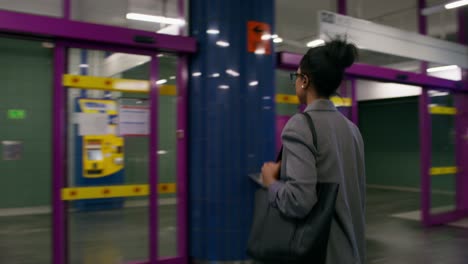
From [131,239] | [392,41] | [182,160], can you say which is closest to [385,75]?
[392,41]

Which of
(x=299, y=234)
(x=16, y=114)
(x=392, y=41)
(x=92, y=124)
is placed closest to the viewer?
(x=299, y=234)

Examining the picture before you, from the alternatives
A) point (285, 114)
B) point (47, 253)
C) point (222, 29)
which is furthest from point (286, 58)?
point (47, 253)

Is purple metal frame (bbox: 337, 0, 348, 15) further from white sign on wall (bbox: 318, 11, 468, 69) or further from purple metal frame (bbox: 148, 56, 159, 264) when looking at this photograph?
purple metal frame (bbox: 148, 56, 159, 264)

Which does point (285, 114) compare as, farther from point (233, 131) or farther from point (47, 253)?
point (47, 253)

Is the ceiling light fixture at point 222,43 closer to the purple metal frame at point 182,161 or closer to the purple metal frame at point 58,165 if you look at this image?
the purple metal frame at point 182,161

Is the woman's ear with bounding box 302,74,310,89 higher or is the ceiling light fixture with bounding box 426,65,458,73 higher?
the ceiling light fixture with bounding box 426,65,458,73

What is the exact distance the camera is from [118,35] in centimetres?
376

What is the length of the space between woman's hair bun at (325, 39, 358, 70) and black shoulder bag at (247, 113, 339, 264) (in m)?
0.25

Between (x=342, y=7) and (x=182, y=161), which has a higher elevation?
(x=342, y=7)

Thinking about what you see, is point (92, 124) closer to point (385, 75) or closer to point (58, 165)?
point (58, 165)

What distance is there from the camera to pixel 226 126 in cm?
404

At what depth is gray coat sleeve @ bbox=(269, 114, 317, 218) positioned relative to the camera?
3.80ft

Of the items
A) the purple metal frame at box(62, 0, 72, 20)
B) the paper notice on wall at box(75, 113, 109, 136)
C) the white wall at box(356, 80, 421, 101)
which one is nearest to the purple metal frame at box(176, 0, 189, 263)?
the paper notice on wall at box(75, 113, 109, 136)

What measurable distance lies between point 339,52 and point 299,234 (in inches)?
23.0
